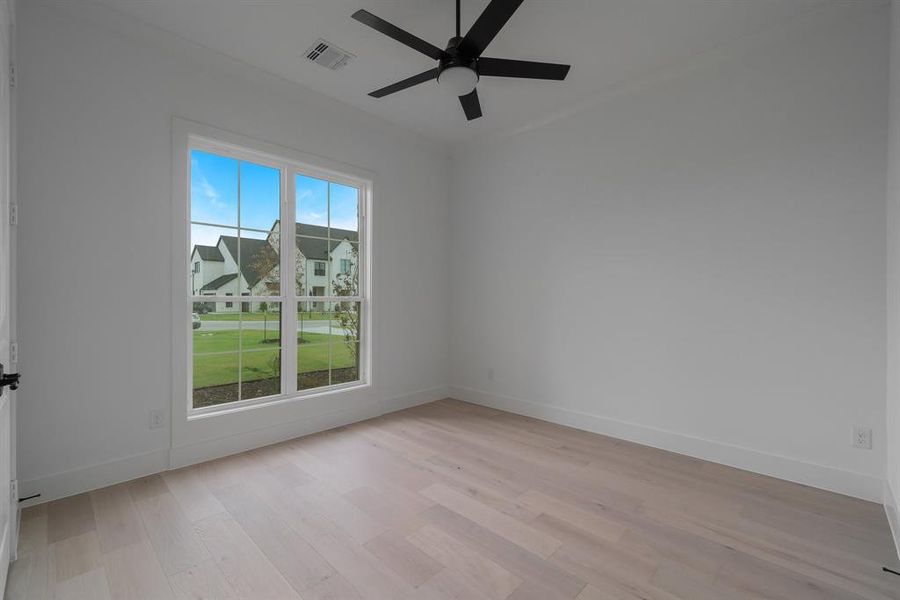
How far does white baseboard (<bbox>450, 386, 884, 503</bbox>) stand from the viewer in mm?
2564

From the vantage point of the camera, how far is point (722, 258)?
3072 mm

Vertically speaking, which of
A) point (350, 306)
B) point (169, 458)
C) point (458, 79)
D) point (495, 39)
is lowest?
point (169, 458)

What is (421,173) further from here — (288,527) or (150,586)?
(150,586)

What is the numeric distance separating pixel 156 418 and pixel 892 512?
458cm

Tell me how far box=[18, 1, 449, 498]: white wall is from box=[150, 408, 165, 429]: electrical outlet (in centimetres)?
3

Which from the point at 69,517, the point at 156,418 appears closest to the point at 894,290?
the point at 156,418

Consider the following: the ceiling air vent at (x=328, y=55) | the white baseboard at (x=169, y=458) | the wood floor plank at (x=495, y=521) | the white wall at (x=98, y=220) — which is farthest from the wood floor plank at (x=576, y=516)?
the ceiling air vent at (x=328, y=55)

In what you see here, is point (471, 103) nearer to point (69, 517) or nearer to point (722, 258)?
point (722, 258)

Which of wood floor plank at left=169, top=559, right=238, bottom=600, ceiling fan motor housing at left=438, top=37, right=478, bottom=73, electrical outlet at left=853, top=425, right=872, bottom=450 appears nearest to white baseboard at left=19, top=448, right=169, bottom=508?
wood floor plank at left=169, top=559, right=238, bottom=600

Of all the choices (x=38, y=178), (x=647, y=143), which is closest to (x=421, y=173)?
(x=647, y=143)

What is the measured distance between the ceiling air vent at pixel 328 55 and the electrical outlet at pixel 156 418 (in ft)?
9.29

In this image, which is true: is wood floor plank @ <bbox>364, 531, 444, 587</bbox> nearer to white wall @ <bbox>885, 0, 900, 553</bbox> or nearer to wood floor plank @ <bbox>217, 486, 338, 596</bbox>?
wood floor plank @ <bbox>217, 486, 338, 596</bbox>

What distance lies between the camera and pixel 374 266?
425cm

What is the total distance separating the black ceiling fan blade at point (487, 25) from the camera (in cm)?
192
